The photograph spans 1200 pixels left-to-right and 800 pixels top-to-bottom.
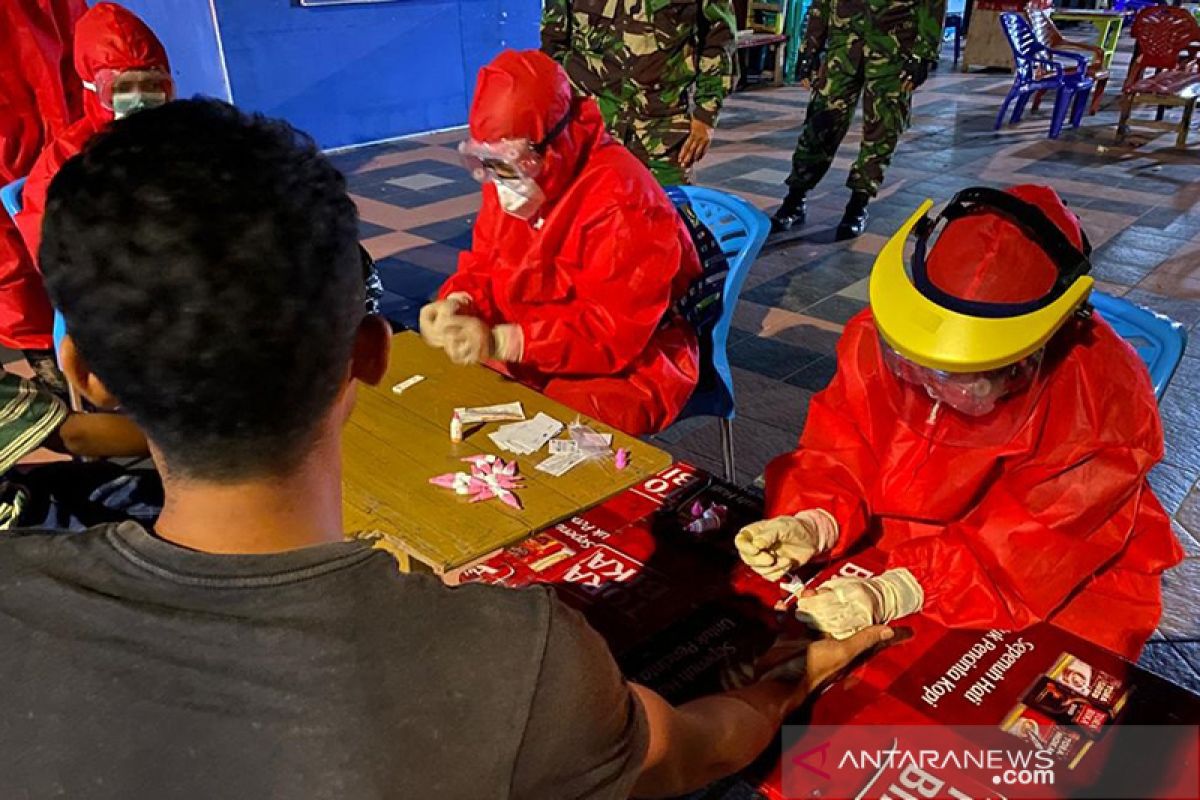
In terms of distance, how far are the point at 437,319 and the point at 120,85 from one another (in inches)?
67.3

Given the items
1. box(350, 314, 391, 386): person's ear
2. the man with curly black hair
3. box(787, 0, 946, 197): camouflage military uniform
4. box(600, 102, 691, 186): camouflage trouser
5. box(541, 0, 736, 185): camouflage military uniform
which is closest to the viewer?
the man with curly black hair

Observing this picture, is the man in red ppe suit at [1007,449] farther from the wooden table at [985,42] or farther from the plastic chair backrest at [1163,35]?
the wooden table at [985,42]

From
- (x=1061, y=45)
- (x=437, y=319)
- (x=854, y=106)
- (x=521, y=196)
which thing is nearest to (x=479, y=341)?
(x=437, y=319)

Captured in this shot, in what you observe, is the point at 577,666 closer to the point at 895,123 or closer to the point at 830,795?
the point at 830,795

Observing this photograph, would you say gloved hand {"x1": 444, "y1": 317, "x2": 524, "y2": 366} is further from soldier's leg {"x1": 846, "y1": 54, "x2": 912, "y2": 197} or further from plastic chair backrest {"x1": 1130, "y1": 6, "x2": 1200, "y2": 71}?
plastic chair backrest {"x1": 1130, "y1": 6, "x2": 1200, "y2": 71}

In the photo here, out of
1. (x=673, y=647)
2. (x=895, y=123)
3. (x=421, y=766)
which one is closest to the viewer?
(x=421, y=766)

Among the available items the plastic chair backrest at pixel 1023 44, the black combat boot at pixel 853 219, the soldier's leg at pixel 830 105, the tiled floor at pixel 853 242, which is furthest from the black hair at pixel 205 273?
the plastic chair backrest at pixel 1023 44

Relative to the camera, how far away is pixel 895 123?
200 inches

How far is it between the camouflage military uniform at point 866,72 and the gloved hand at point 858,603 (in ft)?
14.0

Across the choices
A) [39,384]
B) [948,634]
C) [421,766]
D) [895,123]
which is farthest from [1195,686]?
[895,123]

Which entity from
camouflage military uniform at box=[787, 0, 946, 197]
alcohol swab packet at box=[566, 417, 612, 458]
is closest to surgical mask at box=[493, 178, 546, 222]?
alcohol swab packet at box=[566, 417, 612, 458]

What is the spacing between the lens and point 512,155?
2166 millimetres

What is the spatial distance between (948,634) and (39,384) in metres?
1.87

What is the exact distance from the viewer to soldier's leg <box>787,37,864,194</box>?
16.8 feet
